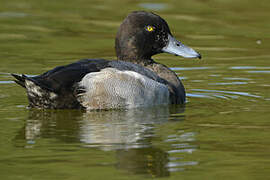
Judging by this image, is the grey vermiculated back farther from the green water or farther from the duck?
the green water

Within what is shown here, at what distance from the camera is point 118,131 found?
695cm

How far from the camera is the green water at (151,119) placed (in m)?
5.65

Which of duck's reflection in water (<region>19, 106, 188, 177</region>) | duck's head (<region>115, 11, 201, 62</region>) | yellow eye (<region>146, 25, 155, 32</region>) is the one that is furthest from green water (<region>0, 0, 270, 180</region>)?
yellow eye (<region>146, 25, 155, 32</region>)

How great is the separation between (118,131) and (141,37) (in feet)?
7.73

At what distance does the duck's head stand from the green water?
0.83 meters

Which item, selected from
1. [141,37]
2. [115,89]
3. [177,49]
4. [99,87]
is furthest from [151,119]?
[177,49]

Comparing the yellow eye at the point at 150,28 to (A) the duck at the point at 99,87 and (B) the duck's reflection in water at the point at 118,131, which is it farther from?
(B) the duck's reflection in water at the point at 118,131

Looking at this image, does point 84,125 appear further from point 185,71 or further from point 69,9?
point 69,9

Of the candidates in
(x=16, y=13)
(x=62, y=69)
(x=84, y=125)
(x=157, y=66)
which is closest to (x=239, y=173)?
(x=84, y=125)

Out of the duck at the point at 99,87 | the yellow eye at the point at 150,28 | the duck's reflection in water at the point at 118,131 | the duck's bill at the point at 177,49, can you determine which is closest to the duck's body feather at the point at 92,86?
the duck at the point at 99,87

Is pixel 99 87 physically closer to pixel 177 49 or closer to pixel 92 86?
pixel 92 86

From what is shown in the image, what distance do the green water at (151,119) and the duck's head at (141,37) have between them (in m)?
0.83

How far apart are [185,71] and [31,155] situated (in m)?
5.35

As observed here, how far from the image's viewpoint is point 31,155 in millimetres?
6008
